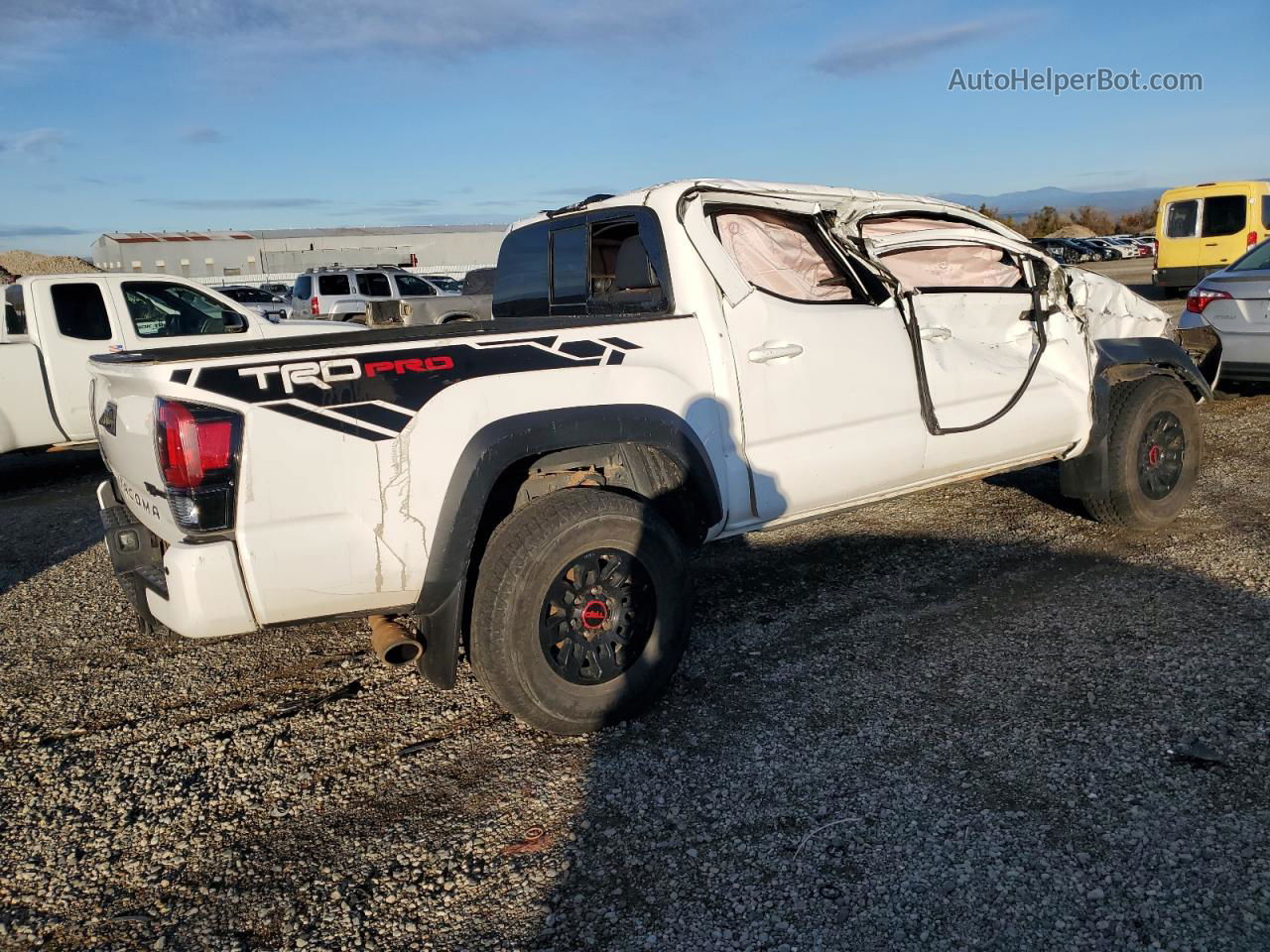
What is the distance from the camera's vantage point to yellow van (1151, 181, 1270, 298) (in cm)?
1825

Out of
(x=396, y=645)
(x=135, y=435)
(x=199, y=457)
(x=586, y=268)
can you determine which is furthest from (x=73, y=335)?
(x=396, y=645)

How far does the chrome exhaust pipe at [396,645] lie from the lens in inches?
130

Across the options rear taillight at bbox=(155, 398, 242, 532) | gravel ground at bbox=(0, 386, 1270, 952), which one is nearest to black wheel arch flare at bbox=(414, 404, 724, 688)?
gravel ground at bbox=(0, 386, 1270, 952)

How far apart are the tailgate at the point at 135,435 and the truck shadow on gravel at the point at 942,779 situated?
1654 millimetres

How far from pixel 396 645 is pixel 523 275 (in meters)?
2.63

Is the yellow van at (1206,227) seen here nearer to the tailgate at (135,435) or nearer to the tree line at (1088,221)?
the tailgate at (135,435)

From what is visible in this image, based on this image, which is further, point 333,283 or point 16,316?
point 333,283

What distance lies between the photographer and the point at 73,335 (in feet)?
27.8

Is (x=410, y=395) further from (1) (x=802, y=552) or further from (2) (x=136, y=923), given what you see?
(1) (x=802, y=552)

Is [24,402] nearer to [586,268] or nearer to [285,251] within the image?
[586,268]

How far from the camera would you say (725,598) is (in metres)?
4.91

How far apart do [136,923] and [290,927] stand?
17.4 inches

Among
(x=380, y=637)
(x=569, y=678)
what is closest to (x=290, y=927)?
(x=380, y=637)

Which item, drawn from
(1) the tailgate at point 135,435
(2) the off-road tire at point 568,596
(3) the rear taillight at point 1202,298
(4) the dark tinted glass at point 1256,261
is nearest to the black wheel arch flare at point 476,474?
(2) the off-road tire at point 568,596
